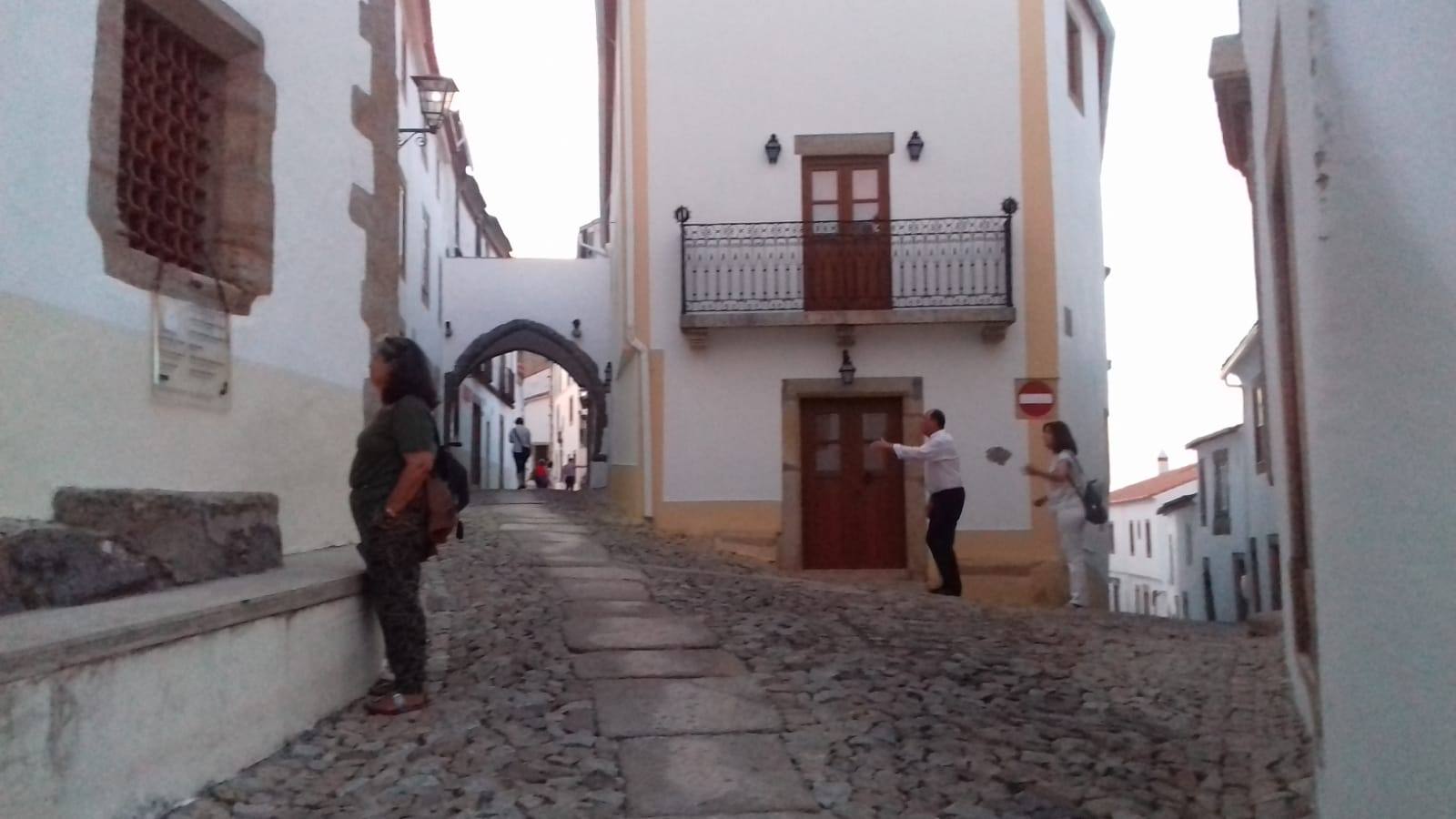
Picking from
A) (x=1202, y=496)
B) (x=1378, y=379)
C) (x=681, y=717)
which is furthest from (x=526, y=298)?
(x=1378, y=379)

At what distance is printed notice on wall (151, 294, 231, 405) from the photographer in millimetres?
5016

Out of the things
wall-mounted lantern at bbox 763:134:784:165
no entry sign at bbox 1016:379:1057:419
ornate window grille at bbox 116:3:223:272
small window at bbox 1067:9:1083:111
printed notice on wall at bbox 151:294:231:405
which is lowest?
printed notice on wall at bbox 151:294:231:405

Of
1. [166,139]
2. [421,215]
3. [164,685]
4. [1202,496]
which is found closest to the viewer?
[164,685]

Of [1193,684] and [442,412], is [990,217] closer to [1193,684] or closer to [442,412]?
[1193,684]

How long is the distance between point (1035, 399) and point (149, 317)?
983cm

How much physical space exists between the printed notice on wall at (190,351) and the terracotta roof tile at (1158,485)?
1137 inches

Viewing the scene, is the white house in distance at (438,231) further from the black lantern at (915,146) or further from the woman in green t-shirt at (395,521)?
the woman in green t-shirt at (395,521)

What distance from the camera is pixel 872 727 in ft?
16.4

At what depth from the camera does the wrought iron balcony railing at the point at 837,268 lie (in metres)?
13.3

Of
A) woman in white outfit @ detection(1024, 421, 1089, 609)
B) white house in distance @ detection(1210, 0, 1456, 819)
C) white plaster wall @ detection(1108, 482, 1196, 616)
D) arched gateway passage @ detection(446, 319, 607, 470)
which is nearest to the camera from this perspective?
white house in distance @ detection(1210, 0, 1456, 819)

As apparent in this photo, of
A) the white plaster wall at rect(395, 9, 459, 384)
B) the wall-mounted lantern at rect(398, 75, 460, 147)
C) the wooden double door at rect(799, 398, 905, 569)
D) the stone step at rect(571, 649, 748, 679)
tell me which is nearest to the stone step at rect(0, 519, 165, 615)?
the stone step at rect(571, 649, 748, 679)

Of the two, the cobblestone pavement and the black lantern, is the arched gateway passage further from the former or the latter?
the cobblestone pavement

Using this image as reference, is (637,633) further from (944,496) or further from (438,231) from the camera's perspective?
(438,231)

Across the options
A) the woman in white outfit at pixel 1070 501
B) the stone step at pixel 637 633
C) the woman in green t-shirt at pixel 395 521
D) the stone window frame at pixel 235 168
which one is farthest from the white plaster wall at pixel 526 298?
the woman in green t-shirt at pixel 395 521
